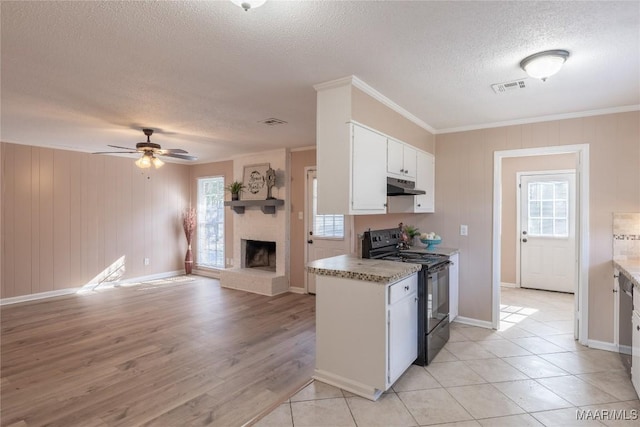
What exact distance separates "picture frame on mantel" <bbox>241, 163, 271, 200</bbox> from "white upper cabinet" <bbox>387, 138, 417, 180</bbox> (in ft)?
9.98

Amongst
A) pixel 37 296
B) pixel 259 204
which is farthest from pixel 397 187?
pixel 37 296

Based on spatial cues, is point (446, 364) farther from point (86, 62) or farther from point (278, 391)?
point (86, 62)

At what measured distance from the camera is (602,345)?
3309 millimetres

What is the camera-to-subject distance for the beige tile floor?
2197mm

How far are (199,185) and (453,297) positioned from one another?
19.0ft

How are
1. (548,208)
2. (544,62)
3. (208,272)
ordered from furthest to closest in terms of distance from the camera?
(208,272), (548,208), (544,62)

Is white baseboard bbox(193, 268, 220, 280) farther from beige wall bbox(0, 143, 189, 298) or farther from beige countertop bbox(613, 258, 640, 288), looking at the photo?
beige countertop bbox(613, 258, 640, 288)

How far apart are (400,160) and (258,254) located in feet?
13.5

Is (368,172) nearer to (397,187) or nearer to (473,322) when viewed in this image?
(397,187)

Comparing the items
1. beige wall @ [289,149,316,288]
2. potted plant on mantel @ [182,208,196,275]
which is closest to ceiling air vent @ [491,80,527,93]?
beige wall @ [289,149,316,288]

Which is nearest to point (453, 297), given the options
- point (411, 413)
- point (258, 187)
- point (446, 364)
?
point (446, 364)

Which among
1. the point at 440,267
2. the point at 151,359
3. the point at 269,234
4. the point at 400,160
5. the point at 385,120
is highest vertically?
the point at 385,120

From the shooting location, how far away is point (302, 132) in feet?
14.6

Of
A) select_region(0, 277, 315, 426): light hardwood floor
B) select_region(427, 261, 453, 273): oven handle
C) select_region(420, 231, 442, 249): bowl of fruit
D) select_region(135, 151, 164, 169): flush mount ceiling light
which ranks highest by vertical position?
select_region(135, 151, 164, 169): flush mount ceiling light
